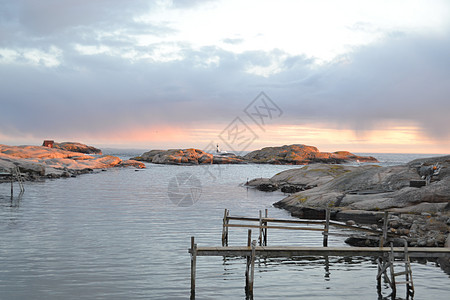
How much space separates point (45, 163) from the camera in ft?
288

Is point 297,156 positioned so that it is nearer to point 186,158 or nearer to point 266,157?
point 266,157

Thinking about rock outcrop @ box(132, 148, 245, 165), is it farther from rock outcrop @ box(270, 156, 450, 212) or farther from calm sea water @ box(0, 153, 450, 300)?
calm sea water @ box(0, 153, 450, 300)

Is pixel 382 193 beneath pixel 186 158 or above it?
beneath

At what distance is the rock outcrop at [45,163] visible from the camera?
229 ft

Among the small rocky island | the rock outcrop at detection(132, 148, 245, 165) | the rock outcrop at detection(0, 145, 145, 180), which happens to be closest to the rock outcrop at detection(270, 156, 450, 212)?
the rock outcrop at detection(0, 145, 145, 180)

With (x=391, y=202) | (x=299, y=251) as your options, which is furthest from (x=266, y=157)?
(x=299, y=251)

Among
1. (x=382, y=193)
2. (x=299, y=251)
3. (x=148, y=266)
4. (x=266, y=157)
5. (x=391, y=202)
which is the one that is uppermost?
(x=266, y=157)

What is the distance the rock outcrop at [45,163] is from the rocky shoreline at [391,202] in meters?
43.0

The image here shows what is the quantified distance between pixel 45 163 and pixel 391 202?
7517 cm

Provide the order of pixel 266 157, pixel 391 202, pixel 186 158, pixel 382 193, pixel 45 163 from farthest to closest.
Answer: pixel 266 157, pixel 186 158, pixel 45 163, pixel 382 193, pixel 391 202

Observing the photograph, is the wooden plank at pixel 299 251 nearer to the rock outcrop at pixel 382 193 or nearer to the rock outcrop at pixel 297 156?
the rock outcrop at pixel 382 193

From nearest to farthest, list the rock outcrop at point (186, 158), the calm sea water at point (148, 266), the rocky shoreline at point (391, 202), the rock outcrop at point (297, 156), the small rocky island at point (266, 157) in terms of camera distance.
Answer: the calm sea water at point (148, 266)
the rocky shoreline at point (391, 202)
the rock outcrop at point (186, 158)
the small rocky island at point (266, 157)
the rock outcrop at point (297, 156)

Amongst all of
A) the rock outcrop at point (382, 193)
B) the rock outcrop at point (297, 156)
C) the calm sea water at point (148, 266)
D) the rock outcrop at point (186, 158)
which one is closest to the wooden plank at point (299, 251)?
the calm sea water at point (148, 266)

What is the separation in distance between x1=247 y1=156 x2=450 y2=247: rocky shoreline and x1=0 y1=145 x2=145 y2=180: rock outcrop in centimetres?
4300
